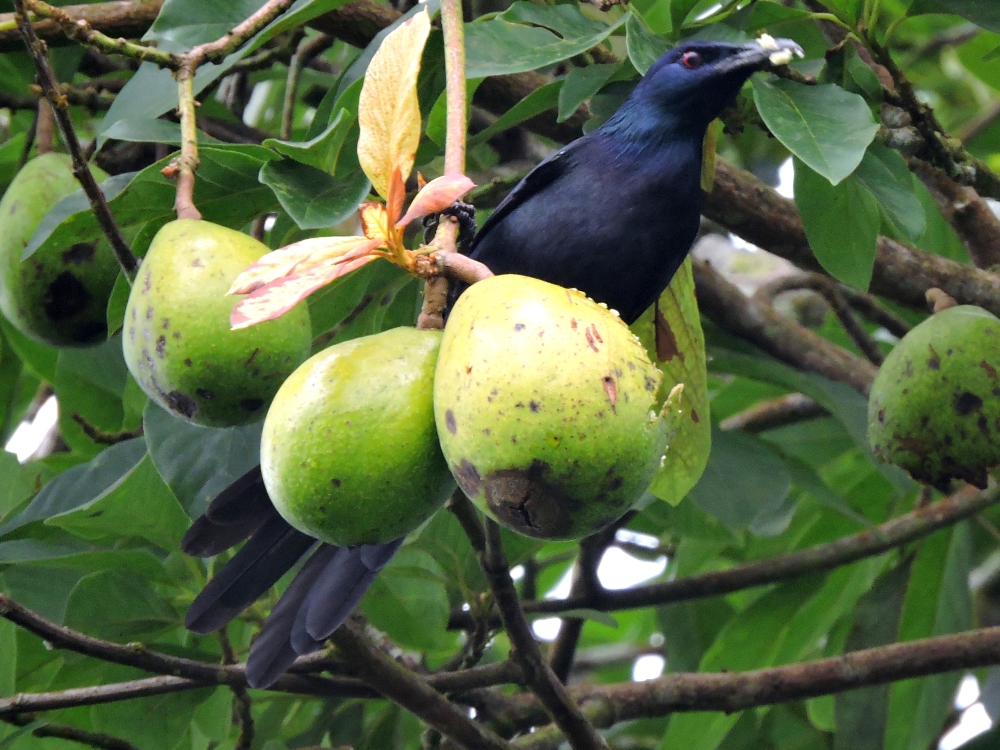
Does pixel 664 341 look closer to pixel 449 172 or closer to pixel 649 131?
pixel 649 131

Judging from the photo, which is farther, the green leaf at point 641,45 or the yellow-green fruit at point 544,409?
the green leaf at point 641,45

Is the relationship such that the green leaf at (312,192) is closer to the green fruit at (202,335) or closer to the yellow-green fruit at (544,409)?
the green fruit at (202,335)

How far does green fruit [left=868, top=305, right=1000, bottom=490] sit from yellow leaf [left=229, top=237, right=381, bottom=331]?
122 cm

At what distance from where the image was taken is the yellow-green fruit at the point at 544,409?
1025 millimetres

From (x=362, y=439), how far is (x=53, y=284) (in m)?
1.09

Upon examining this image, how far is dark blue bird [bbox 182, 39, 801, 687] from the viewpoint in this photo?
6.11 ft

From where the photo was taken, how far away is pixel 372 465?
3.65 feet

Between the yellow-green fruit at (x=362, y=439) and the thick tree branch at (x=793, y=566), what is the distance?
1552 millimetres

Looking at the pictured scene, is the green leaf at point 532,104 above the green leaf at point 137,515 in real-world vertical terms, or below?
above

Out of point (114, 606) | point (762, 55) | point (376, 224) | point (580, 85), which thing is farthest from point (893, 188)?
point (114, 606)

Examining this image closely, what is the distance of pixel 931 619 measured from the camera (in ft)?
9.93

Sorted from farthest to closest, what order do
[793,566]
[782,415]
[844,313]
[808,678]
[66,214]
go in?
[782,415] < [844,313] < [793,566] < [808,678] < [66,214]

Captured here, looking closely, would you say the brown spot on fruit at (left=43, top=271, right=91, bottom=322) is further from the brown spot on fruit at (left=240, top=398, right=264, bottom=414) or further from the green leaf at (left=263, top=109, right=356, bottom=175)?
the brown spot on fruit at (left=240, top=398, right=264, bottom=414)

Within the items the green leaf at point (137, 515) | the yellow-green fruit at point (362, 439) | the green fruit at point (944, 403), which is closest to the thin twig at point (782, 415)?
the green fruit at point (944, 403)
